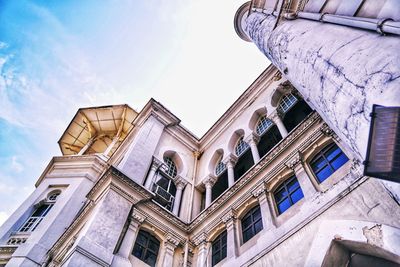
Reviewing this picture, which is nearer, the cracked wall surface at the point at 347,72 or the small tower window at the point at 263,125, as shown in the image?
the cracked wall surface at the point at 347,72

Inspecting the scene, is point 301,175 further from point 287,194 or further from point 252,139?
point 252,139

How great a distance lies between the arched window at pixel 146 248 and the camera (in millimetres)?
7996

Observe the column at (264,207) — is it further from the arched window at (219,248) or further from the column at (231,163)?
the column at (231,163)

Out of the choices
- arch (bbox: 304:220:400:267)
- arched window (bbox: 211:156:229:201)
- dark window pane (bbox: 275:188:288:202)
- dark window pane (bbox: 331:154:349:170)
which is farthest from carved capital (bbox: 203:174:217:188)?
arch (bbox: 304:220:400:267)

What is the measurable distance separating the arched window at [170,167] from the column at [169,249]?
12.2ft

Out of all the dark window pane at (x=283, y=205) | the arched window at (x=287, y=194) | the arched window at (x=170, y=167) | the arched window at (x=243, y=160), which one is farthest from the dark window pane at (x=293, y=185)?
the arched window at (x=170, y=167)

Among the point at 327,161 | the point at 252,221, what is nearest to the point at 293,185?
the point at 327,161

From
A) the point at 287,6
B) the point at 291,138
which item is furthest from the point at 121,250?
the point at 287,6

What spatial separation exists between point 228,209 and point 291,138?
306cm

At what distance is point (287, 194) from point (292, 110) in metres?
4.61

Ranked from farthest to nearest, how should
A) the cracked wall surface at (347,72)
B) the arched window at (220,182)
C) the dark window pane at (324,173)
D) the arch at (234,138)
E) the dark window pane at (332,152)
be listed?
the arch at (234,138)
the arched window at (220,182)
the dark window pane at (332,152)
the dark window pane at (324,173)
the cracked wall surface at (347,72)

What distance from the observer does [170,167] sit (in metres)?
12.9

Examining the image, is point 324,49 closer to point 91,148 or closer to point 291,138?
point 291,138

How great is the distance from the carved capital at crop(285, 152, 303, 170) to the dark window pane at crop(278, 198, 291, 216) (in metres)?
0.98
